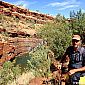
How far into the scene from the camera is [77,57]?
5.85 m

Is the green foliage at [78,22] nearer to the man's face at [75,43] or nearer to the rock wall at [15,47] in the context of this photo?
the rock wall at [15,47]

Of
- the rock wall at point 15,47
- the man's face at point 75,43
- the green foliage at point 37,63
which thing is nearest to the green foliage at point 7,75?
the green foliage at point 37,63

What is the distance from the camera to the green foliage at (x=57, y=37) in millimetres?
20141

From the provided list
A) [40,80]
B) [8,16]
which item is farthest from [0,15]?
[40,80]

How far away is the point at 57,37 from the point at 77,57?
15.2 m

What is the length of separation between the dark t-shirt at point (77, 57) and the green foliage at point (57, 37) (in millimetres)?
13583

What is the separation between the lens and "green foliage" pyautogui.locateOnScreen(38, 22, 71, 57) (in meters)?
20.1

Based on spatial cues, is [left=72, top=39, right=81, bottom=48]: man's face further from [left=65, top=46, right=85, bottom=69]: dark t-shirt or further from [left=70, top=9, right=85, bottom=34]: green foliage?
[left=70, top=9, right=85, bottom=34]: green foliage

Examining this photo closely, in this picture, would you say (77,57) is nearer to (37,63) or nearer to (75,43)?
(75,43)

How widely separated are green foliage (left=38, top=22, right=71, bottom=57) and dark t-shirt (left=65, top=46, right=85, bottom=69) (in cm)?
1358

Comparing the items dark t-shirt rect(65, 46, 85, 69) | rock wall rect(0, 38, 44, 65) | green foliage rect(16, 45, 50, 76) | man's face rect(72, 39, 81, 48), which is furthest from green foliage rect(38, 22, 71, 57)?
man's face rect(72, 39, 81, 48)

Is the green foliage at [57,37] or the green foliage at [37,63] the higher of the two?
the green foliage at [57,37]

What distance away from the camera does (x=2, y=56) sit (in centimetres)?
1880

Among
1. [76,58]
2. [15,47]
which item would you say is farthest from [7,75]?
[76,58]
